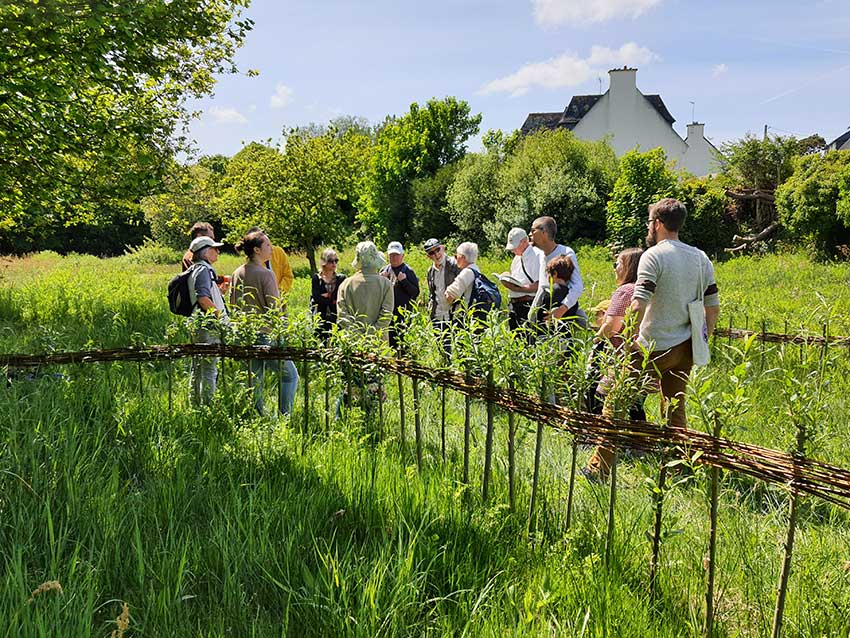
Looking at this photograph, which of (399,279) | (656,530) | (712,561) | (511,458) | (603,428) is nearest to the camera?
(712,561)

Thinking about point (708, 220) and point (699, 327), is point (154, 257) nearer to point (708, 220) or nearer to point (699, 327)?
point (708, 220)

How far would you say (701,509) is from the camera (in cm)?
388

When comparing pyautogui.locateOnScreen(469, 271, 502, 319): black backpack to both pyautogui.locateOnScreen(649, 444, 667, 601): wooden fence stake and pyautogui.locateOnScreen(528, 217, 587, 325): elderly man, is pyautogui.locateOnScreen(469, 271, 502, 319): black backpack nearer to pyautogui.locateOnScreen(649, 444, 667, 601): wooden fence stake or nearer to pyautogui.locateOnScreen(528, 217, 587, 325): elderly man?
pyautogui.locateOnScreen(528, 217, 587, 325): elderly man

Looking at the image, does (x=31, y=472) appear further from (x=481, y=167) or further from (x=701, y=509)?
(x=481, y=167)

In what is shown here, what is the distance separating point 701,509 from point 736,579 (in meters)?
1.04

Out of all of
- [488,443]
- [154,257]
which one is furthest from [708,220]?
[154,257]

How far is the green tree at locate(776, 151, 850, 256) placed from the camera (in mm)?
20906

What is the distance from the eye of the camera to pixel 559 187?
28719mm

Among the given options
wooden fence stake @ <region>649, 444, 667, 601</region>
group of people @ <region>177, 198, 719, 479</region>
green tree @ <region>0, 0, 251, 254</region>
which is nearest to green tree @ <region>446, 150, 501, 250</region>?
green tree @ <region>0, 0, 251, 254</region>

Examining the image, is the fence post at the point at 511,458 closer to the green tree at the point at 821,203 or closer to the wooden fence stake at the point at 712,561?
the wooden fence stake at the point at 712,561

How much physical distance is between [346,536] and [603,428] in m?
1.47

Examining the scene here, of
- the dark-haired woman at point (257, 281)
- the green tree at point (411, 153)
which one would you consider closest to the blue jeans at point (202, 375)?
the dark-haired woman at point (257, 281)

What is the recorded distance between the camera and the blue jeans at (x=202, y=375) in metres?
5.16

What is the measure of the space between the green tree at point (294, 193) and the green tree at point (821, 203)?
20.1 metres
